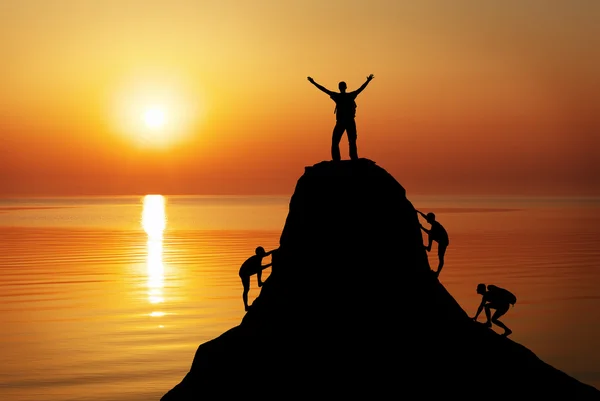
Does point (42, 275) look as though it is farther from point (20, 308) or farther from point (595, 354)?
point (595, 354)

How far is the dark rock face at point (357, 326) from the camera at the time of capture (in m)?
18.9

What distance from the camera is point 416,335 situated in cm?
1952

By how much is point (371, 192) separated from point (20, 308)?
34.5 m

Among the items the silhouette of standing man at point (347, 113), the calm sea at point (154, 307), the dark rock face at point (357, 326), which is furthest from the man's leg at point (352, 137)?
the calm sea at point (154, 307)

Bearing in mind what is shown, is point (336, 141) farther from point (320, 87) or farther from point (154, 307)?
point (154, 307)

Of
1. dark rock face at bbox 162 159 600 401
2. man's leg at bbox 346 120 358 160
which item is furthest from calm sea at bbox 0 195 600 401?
man's leg at bbox 346 120 358 160

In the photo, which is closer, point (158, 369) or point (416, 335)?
point (416, 335)

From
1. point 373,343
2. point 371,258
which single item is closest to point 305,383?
point 373,343

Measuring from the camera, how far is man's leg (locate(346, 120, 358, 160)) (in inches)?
864

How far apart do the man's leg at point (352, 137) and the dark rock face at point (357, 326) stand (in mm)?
1007

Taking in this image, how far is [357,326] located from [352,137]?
5277mm

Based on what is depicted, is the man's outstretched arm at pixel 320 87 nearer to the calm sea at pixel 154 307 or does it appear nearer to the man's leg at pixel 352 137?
the man's leg at pixel 352 137

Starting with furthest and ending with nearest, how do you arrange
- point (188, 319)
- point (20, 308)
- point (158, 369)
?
point (20, 308) < point (188, 319) < point (158, 369)

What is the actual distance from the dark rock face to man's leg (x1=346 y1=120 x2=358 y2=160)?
101cm
